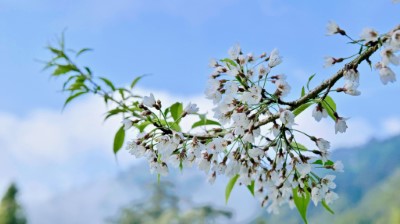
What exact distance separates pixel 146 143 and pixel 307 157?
0.89ft

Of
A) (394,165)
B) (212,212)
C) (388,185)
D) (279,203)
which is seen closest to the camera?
(279,203)

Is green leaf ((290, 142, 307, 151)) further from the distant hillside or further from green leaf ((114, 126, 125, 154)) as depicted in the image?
the distant hillside

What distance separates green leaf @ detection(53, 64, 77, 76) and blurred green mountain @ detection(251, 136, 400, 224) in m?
38.1

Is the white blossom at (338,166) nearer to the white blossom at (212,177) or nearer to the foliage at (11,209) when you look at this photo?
the white blossom at (212,177)

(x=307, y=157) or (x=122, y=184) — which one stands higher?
(x=122, y=184)

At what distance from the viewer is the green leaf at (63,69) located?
1339 millimetres

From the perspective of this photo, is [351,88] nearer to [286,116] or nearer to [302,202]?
[286,116]

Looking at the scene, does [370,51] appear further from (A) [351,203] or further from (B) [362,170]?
(B) [362,170]

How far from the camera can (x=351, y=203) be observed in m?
65.2

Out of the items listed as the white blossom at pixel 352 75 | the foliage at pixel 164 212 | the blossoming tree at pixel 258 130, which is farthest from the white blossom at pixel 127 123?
the foliage at pixel 164 212

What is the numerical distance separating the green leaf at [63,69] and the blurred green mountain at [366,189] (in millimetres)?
38131

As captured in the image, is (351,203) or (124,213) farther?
(351,203)

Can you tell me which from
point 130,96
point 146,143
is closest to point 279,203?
point 146,143

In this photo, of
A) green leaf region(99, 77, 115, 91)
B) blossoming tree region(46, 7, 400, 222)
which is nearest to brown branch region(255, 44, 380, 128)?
blossoming tree region(46, 7, 400, 222)
